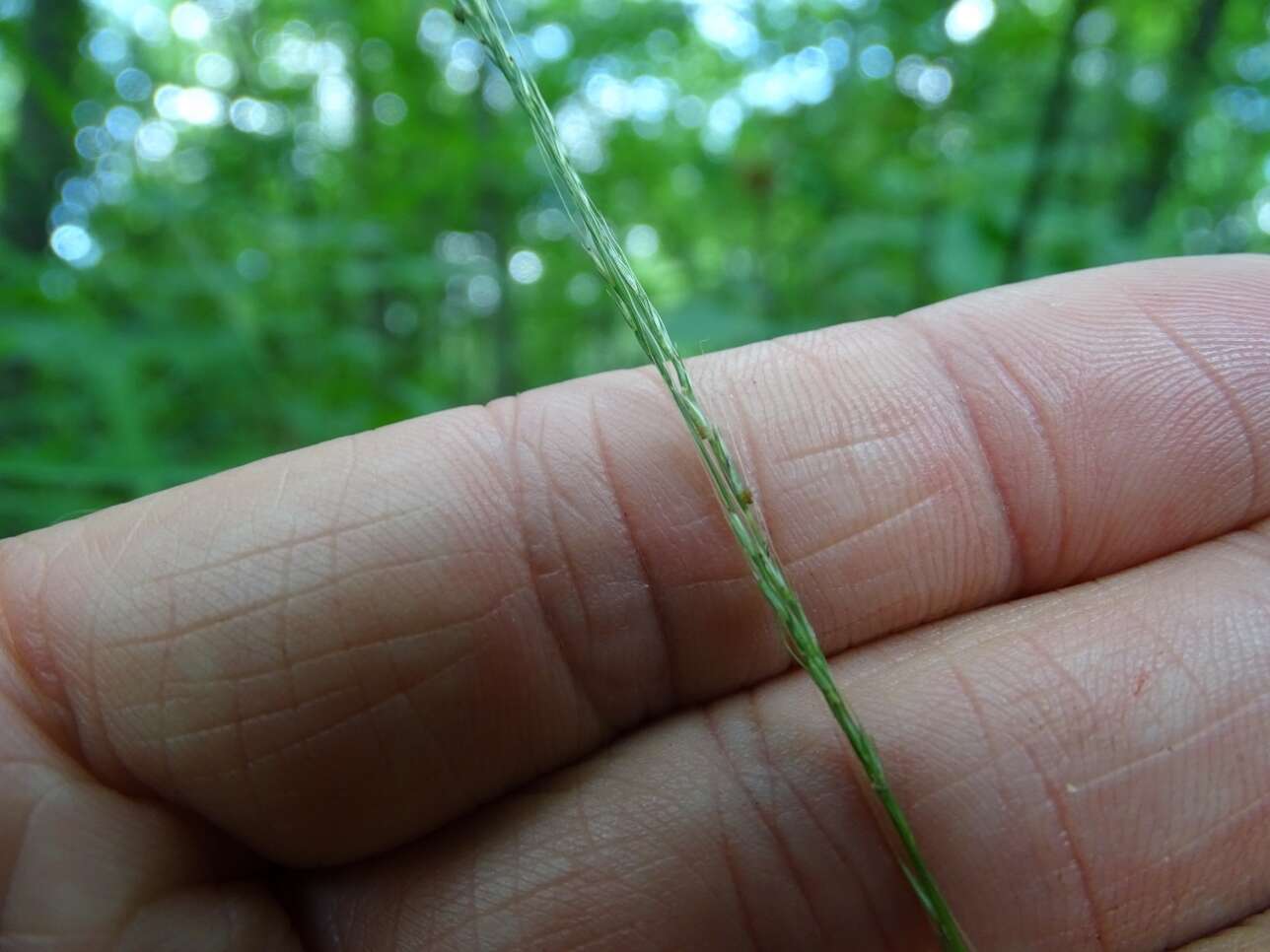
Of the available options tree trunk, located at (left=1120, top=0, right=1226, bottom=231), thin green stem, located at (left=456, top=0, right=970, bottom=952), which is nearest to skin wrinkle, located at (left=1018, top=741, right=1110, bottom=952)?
thin green stem, located at (left=456, top=0, right=970, bottom=952)

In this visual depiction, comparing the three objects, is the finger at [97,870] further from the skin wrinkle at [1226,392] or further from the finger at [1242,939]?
the skin wrinkle at [1226,392]

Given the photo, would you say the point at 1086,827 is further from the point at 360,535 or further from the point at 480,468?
the point at 360,535

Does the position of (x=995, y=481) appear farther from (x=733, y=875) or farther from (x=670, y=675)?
(x=733, y=875)

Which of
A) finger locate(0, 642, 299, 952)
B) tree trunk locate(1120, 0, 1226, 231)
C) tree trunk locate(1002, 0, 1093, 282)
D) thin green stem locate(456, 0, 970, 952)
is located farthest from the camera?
tree trunk locate(1120, 0, 1226, 231)

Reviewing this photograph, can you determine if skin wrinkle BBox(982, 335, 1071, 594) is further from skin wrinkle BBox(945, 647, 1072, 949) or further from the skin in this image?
skin wrinkle BBox(945, 647, 1072, 949)

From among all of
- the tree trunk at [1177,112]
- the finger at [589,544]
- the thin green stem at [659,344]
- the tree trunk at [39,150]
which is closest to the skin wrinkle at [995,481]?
the finger at [589,544]

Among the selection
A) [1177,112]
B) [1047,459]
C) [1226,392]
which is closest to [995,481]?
[1047,459]

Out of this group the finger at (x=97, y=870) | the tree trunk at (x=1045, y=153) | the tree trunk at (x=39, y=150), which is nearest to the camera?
the finger at (x=97, y=870)
